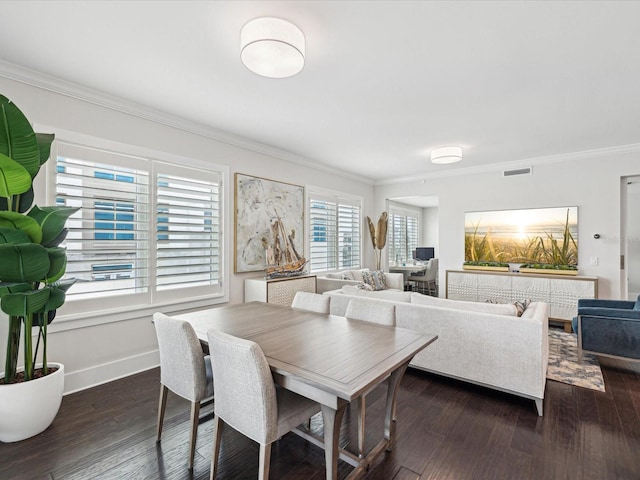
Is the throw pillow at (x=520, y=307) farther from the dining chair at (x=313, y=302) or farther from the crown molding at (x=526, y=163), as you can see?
the crown molding at (x=526, y=163)

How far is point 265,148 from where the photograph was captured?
4.48 metres

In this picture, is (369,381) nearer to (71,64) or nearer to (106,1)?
(106,1)

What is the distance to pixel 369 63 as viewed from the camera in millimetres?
2395

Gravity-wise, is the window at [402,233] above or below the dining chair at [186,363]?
above

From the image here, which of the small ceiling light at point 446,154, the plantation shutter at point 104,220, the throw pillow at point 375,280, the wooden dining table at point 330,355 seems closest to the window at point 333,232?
the throw pillow at point 375,280

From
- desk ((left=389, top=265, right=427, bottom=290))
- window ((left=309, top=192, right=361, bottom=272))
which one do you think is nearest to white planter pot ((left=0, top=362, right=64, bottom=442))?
window ((left=309, top=192, right=361, bottom=272))

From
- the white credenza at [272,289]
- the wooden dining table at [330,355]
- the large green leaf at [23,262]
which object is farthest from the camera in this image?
the white credenza at [272,289]

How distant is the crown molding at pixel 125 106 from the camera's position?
2520 mm

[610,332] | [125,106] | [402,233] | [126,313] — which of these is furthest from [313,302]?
[402,233]

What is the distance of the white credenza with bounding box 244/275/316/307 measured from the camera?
401cm

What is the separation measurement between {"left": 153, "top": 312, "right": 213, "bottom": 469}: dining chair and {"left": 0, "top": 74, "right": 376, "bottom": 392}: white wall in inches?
A: 57.4

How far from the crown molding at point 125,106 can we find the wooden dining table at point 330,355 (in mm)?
2180

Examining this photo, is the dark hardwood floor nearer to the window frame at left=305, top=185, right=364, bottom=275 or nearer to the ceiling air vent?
the window frame at left=305, top=185, right=364, bottom=275

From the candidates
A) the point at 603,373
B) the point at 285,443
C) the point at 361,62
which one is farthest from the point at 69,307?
the point at 603,373
